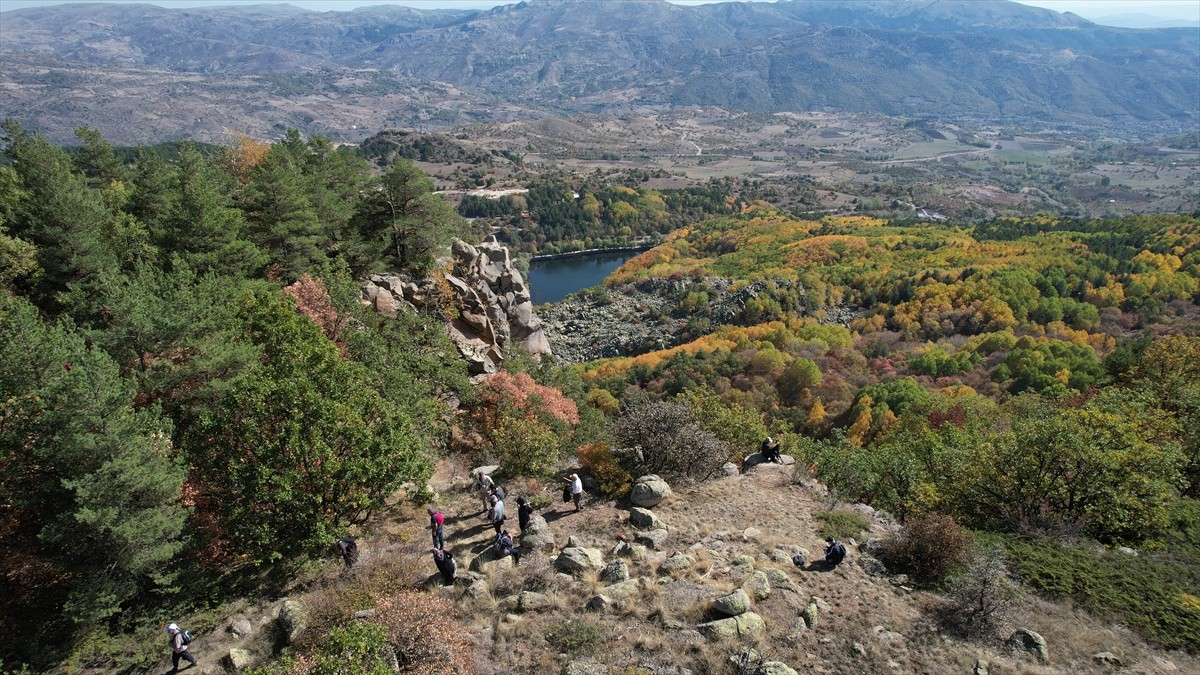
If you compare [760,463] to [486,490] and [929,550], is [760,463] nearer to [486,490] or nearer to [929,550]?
[929,550]

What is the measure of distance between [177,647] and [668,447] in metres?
16.8

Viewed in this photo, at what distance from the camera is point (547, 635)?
15.4 metres

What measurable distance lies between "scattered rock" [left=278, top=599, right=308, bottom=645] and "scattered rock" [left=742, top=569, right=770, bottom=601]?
11447 millimetres

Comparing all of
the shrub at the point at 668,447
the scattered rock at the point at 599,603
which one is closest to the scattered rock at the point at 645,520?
the shrub at the point at 668,447

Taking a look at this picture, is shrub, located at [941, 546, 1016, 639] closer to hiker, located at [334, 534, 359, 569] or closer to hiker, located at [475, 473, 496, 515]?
hiker, located at [475, 473, 496, 515]

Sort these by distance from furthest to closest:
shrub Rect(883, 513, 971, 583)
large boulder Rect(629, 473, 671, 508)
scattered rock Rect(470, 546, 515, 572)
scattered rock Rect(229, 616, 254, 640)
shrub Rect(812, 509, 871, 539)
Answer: large boulder Rect(629, 473, 671, 508), shrub Rect(812, 509, 871, 539), shrub Rect(883, 513, 971, 583), scattered rock Rect(470, 546, 515, 572), scattered rock Rect(229, 616, 254, 640)

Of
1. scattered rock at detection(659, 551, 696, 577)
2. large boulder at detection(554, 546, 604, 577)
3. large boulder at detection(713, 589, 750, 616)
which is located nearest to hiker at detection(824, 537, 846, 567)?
large boulder at detection(713, 589, 750, 616)

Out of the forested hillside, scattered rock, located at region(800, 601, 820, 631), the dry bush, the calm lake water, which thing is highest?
the forested hillside

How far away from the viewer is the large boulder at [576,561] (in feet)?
58.5

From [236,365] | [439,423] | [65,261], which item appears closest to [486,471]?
[439,423]

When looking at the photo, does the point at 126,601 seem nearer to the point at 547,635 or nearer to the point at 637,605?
the point at 547,635

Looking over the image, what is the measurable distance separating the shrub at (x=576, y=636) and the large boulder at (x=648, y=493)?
24.3 feet

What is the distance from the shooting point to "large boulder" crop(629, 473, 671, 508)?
22781mm

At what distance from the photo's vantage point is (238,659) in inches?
576
